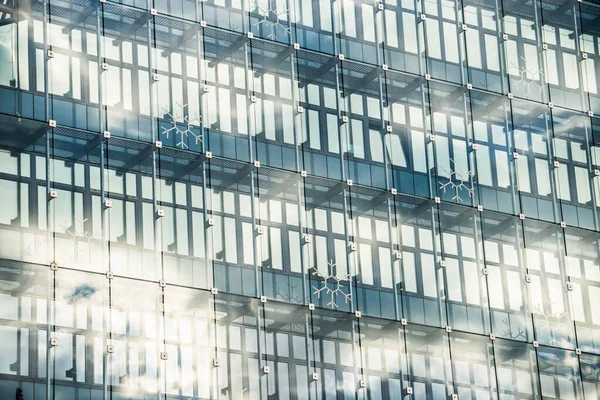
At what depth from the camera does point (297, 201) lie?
1544 inches

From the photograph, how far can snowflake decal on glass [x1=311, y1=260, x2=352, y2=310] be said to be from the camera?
38.5m

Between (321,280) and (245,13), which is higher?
(245,13)

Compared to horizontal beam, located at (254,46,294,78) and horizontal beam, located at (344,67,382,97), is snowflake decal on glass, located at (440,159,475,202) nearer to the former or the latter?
horizontal beam, located at (344,67,382,97)

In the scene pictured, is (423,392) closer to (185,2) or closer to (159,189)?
(159,189)

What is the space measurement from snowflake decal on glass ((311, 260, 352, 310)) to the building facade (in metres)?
0.05

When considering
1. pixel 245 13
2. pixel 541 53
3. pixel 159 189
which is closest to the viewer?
pixel 159 189

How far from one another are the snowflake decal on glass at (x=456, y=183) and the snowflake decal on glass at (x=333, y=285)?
13.2ft

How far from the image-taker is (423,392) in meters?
39.1

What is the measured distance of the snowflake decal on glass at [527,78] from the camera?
43.6 meters

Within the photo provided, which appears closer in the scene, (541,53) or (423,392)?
(423,392)

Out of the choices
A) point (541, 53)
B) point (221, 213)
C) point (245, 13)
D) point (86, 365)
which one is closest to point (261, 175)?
point (221, 213)

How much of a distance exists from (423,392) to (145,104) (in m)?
9.38

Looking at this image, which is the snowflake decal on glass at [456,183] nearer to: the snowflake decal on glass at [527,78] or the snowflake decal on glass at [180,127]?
the snowflake decal on glass at [527,78]

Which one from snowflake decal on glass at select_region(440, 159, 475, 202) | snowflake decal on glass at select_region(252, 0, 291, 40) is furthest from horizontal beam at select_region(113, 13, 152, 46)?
snowflake decal on glass at select_region(440, 159, 475, 202)
